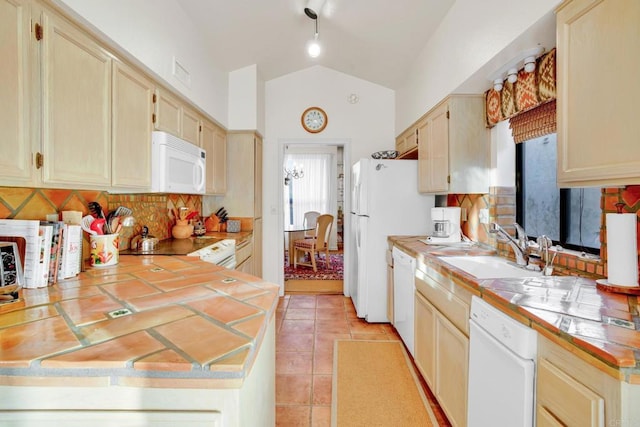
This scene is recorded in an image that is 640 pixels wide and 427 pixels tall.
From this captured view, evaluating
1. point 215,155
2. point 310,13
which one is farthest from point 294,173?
point 310,13

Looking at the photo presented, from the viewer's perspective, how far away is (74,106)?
1.42 meters

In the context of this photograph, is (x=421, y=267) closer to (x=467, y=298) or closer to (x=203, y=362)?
(x=467, y=298)

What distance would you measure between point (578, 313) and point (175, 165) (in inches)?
93.3

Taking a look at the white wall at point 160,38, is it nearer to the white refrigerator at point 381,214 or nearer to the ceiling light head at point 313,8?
the ceiling light head at point 313,8

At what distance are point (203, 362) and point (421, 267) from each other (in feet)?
5.97

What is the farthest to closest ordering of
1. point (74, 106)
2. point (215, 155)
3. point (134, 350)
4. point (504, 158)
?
point (215, 155) < point (504, 158) < point (74, 106) < point (134, 350)

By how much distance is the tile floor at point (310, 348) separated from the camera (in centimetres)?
193

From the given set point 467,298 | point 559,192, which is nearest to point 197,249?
point 467,298

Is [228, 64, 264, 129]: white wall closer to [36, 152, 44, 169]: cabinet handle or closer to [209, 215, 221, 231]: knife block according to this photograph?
[209, 215, 221, 231]: knife block

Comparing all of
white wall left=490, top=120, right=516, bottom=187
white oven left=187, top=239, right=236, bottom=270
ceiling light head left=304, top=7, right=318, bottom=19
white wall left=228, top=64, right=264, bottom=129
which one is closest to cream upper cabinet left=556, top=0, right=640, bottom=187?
white wall left=490, top=120, right=516, bottom=187

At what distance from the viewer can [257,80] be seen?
368 centimetres

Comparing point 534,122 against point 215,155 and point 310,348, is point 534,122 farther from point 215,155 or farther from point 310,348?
point 215,155

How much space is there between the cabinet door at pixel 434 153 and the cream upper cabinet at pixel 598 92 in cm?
119

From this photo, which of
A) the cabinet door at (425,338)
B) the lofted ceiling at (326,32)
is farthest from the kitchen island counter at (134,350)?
the lofted ceiling at (326,32)
